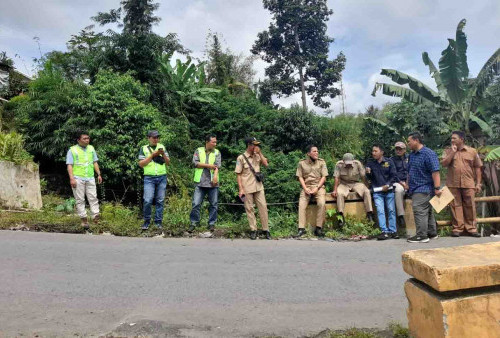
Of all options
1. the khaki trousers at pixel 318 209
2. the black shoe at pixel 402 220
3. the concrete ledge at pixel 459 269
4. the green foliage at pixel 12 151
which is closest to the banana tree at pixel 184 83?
the green foliage at pixel 12 151

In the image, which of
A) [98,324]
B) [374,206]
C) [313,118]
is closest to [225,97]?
[313,118]

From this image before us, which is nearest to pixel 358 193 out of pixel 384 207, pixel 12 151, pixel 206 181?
pixel 384 207

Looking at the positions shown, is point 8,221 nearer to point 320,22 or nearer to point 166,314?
point 166,314

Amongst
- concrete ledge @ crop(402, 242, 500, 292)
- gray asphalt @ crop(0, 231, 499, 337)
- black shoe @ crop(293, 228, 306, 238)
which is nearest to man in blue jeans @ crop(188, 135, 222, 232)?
gray asphalt @ crop(0, 231, 499, 337)

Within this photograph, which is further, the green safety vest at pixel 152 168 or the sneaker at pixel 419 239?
the green safety vest at pixel 152 168

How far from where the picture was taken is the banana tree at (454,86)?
11.2 m

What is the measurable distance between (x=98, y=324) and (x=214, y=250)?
264 centimetres

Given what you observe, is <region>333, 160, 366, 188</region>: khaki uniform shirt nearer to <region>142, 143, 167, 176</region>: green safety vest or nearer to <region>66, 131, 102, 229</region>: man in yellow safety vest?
<region>142, 143, 167, 176</region>: green safety vest

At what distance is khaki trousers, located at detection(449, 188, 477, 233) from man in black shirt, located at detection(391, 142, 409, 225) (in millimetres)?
894

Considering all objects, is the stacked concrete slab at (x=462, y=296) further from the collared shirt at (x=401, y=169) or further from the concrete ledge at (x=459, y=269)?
the collared shirt at (x=401, y=169)

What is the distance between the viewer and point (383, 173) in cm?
766

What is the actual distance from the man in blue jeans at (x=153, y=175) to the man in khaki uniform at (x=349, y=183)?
328 centimetres

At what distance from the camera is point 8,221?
7.29 m

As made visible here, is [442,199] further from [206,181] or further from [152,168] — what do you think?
[152,168]
